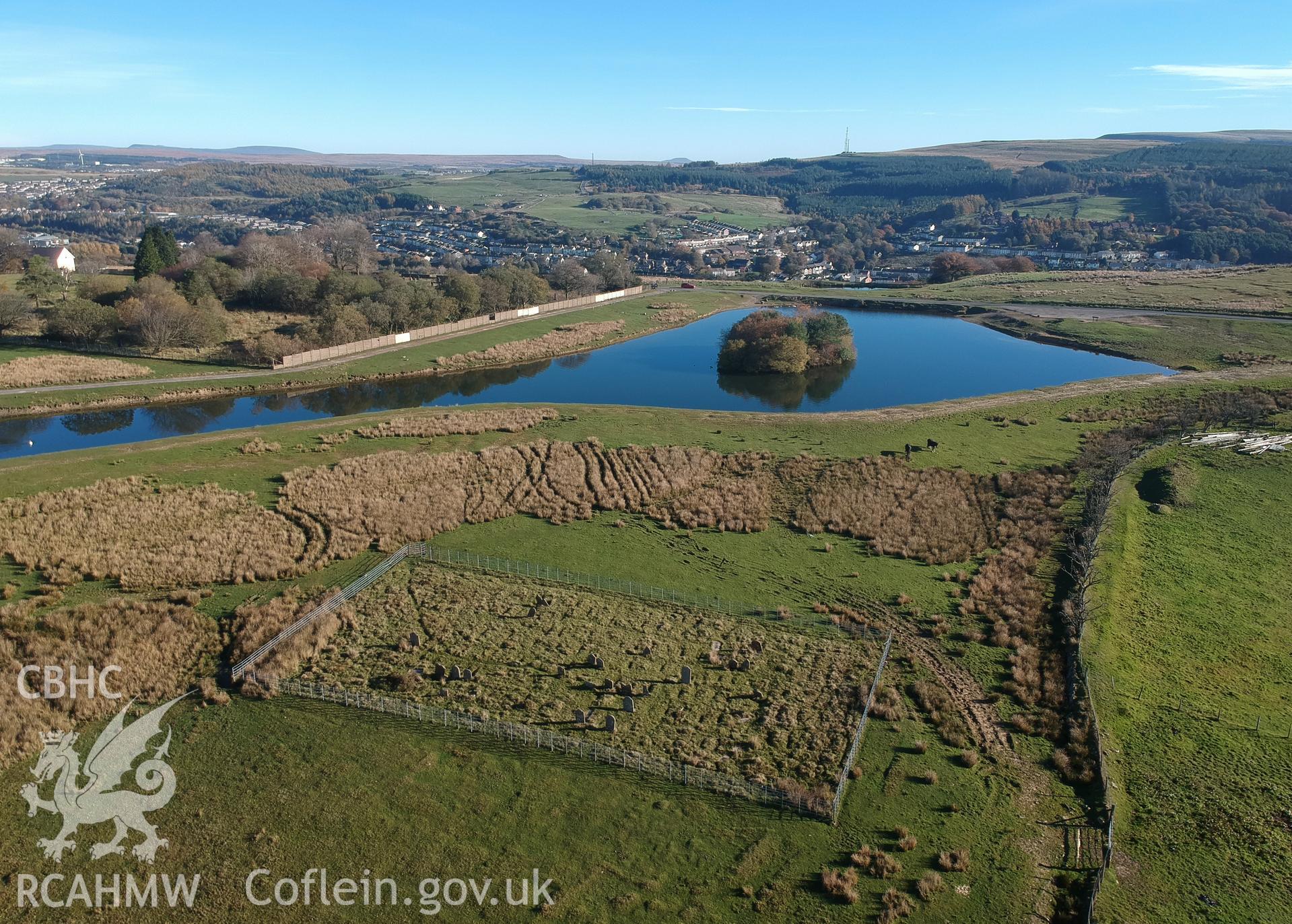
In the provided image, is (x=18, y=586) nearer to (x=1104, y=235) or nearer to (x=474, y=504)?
(x=474, y=504)

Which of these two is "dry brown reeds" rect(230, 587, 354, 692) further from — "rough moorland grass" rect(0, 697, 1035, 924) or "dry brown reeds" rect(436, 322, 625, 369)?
"dry brown reeds" rect(436, 322, 625, 369)

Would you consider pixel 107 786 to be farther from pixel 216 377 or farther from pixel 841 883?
pixel 216 377

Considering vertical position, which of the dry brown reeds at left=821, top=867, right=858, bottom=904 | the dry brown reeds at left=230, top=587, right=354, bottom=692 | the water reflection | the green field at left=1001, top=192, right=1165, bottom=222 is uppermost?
the green field at left=1001, top=192, right=1165, bottom=222

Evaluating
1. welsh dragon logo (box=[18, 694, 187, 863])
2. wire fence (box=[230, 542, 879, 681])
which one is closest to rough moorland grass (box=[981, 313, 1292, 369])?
wire fence (box=[230, 542, 879, 681])

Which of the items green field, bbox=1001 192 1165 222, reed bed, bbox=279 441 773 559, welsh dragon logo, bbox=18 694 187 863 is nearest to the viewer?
welsh dragon logo, bbox=18 694 187 863

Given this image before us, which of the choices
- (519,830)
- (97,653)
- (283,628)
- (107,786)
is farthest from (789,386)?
(107,786)

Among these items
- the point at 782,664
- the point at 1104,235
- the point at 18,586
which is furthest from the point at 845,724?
the point at 1104,235
